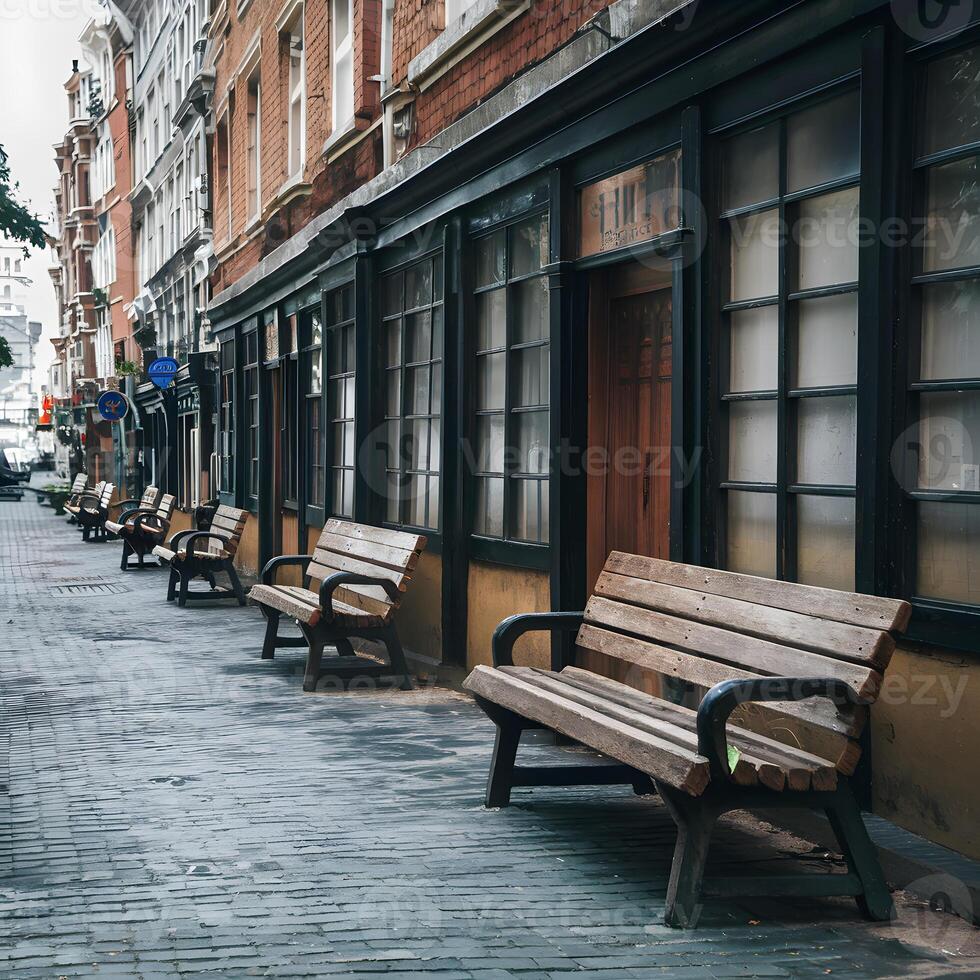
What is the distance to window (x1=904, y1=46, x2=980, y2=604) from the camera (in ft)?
15.8

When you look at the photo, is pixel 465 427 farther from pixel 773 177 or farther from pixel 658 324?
pixel 773 177

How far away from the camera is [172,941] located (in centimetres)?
433

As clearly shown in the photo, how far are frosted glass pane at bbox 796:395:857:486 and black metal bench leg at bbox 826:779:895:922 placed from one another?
1.39 meters

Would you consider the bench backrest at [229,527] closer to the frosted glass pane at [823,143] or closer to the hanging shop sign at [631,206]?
the hanging shop sign at [631,206]

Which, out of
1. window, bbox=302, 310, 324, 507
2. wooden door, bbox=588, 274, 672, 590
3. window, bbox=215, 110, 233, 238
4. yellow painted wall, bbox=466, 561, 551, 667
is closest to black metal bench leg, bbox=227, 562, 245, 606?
window, bbox=302, 310, 324, 507

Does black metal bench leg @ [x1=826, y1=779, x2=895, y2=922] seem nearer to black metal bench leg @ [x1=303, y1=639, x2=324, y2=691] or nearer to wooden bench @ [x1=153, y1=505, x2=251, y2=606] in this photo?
black metal bench leg @ [x1=303, y1=639, x2=324, y2=691]

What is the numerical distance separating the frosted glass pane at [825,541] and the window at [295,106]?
11.3 metres

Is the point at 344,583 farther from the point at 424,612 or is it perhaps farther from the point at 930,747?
the point at 930,747

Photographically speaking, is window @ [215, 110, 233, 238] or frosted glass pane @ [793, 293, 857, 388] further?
window @ [215, 110, 233, 238]

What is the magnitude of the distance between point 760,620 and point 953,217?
5.06 ft

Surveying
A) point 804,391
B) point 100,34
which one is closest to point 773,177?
point 804,391

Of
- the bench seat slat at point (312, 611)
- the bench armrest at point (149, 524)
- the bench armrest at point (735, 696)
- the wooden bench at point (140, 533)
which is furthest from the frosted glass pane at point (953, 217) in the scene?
the bench armrest at point (149, 524)

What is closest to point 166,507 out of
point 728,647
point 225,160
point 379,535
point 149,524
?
Result: point 149,524

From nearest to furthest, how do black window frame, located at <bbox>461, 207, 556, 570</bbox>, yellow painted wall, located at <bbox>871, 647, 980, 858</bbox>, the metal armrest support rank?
yellow painted wall, located at <bbox>871, 647, 980, 858</bbox> < black window frame, located at <bbox>461, 207, 556, 570</bbox> < the metal armrest support
